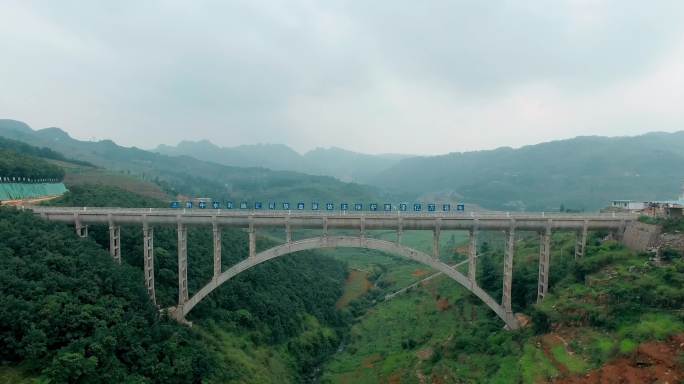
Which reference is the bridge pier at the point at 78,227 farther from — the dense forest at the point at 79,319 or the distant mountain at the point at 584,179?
the distant mountain at the point at 584,179

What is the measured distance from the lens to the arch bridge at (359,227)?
26.3 metres

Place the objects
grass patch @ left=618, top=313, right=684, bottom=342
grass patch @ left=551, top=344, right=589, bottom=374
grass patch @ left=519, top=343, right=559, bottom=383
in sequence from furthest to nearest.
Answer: grass patch @ left=519, top=343, right=559, bottom=383
grass patch @ left=551, top=344, right=589, bottom=374
grass patch @ left=618, top=313, right=684, bottom=342

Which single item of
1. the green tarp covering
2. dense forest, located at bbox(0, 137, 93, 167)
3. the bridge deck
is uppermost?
dense forest, located at bbox(0, 137, 93, 167)

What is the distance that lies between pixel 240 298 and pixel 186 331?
28.1ft

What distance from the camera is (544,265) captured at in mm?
26016

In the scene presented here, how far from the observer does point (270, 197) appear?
149 m

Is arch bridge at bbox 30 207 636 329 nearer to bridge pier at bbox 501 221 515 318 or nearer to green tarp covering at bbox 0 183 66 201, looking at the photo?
bridge pier at bbox 501 221 515 318

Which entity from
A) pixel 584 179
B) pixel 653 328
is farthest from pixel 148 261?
pixel 584 179

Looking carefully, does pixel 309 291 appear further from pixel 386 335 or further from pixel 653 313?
pixel 653 313

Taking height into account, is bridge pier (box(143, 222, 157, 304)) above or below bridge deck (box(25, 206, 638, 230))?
below

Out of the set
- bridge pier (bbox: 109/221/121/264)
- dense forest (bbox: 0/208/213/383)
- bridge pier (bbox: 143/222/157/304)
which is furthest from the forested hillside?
bridge pier (bbox: 109/221/121/264)

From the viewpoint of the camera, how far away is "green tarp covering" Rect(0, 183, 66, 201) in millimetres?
37150

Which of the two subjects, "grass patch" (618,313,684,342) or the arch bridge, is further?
the arch bridge

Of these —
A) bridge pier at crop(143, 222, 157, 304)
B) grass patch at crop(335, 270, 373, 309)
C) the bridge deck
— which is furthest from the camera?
grass patch at crop(335, 270, 373, 309)
